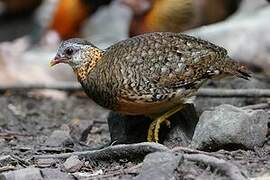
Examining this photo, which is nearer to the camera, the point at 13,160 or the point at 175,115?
the point at 13,160

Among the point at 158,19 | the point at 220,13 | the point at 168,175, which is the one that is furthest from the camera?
A: the point at 220,13

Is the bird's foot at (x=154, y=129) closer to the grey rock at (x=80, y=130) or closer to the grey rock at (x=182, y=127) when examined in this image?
the grey rock at (x=182, y=127)

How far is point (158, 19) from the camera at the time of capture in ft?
19.1

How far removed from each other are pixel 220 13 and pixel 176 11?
690mm

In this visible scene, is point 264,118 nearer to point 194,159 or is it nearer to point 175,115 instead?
point 175,115

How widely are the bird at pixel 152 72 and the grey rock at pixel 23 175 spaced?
1.97 ft

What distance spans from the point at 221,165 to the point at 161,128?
37.9 inches

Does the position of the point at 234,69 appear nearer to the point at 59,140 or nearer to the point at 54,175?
the point at 59,140

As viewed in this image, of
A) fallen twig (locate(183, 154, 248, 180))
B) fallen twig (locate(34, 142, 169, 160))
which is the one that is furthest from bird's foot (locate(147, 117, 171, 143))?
fallen twig (locate(183, 154, 248, 180))

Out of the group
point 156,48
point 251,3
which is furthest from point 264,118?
point 251,3

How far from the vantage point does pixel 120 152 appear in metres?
3.32

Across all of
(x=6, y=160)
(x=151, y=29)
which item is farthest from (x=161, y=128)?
(x=151, y=29)

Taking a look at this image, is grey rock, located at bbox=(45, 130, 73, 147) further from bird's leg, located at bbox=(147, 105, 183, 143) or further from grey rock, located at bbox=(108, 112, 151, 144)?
bird's leg, located at bbox=(147, 105, 183, 143)

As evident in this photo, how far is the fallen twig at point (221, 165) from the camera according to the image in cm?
280
